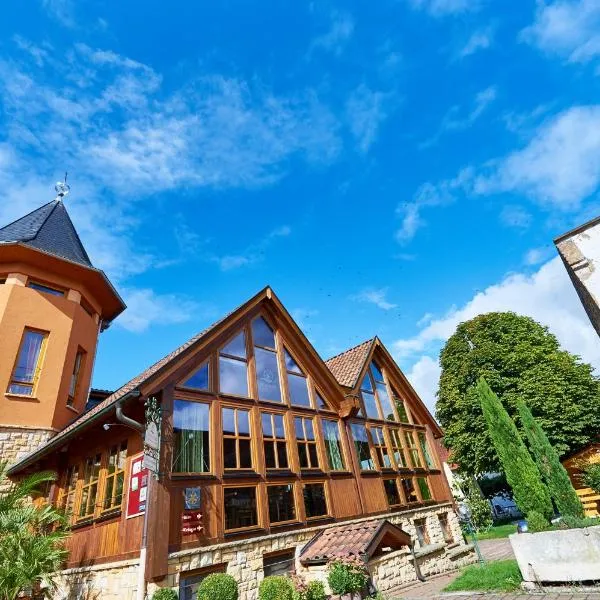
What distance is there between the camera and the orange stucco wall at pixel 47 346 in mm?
13445

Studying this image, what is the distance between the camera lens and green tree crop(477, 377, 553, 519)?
9.28m

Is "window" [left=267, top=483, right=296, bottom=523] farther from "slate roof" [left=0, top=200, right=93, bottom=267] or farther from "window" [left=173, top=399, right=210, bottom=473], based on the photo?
"slate roof" [left=0, top=200, right=93, bottom=267]

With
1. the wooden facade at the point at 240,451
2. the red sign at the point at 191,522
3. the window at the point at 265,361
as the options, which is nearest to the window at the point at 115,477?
the wooden facade at the point at 240,451

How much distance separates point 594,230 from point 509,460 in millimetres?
7104

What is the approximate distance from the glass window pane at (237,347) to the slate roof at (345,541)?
A: 5.82m

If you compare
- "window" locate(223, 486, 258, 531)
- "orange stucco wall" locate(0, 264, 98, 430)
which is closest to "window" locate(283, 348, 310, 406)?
"window" locate(223, 486, 258, 531)

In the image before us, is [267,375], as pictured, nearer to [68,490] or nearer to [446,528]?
[68,490]

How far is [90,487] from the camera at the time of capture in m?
10.8

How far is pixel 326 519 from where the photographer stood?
12.3m

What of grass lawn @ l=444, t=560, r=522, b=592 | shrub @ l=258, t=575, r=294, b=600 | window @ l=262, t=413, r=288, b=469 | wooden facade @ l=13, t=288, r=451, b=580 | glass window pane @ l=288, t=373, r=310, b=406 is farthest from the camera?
glass window pane @ l=288, t=373, r=310, b=406

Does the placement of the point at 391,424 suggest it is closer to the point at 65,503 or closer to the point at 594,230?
the point at 594,230

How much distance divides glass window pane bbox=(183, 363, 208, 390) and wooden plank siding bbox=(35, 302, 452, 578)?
14 cm

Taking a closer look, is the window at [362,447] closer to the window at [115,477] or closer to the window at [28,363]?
the window at [115,477]

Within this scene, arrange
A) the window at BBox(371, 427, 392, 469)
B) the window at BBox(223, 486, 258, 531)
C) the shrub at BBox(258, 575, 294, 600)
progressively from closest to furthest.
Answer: the shrub at BBox(258, 575, 294, 600)
the window at BBox(223, 486, 258, 531)
the window at BBox(371, 427, 392, 469)
